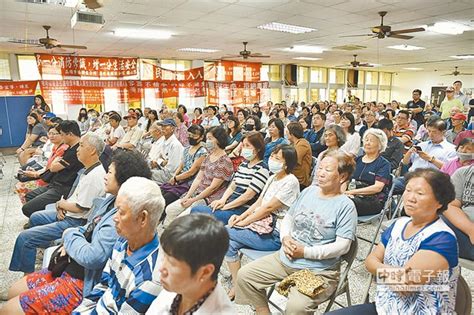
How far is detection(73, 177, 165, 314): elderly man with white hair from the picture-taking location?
1264 millimetres

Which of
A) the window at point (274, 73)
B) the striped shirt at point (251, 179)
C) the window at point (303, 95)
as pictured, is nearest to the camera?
the striped shirt at point (251, 179)

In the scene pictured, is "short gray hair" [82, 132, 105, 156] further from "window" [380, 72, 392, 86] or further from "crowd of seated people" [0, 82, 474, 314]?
"window" [380, 72, 392, 86]

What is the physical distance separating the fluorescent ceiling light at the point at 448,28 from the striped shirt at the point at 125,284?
6.88 meters

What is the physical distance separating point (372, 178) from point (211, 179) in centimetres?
145

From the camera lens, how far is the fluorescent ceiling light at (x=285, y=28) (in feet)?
20.9

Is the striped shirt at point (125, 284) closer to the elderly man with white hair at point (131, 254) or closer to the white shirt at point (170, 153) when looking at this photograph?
the elderly man with white hair at point (131, 254)

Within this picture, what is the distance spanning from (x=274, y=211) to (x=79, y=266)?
4.08 ft

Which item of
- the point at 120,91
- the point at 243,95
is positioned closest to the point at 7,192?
the point at 120,91

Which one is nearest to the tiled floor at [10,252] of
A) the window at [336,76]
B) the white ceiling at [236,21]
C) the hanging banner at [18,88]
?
the white ceiling at [236,21]

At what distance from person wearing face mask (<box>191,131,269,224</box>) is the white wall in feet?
57.6

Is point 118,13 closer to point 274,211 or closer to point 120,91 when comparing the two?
point 274,211

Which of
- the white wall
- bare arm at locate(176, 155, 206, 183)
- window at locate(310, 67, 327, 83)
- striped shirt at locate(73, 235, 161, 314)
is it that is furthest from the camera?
the white wall

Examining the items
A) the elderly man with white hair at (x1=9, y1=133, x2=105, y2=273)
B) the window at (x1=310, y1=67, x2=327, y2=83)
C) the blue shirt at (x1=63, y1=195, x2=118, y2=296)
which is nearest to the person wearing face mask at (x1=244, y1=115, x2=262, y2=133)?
the elderly man with white hair at (x1=9, y1=133, x2=105, y2=273)

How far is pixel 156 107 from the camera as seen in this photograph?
11250mm
